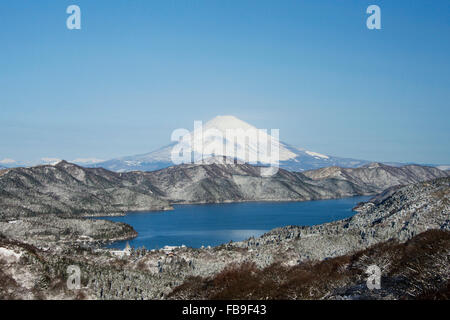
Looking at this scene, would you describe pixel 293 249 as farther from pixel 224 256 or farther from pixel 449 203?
pixel 449 203

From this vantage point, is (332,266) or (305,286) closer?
(305,286)

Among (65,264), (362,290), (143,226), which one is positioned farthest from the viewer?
(143,226)

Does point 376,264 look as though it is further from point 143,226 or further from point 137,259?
point 143,226

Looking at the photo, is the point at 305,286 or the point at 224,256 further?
the point at 224,256
